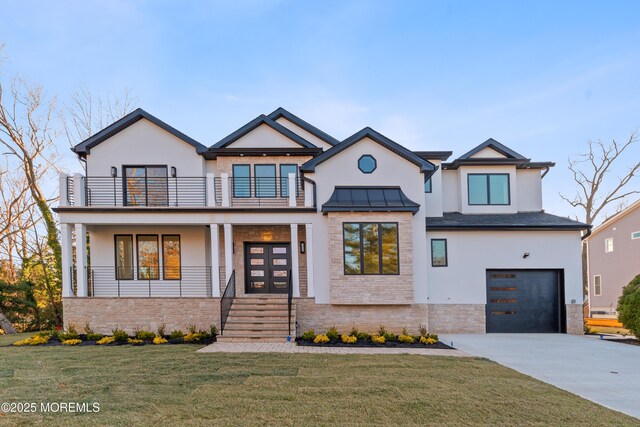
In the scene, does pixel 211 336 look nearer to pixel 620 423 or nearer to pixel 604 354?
pixel 620 423

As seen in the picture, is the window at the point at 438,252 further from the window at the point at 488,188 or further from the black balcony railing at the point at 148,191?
the black balcony railing at the point at 148,191

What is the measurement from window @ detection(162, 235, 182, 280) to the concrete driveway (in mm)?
10010

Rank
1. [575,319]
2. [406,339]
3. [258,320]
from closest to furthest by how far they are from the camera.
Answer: [406,339] < [258,320] < [575,319]

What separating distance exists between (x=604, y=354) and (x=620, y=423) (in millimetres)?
6103

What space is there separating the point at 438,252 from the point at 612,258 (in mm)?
15542

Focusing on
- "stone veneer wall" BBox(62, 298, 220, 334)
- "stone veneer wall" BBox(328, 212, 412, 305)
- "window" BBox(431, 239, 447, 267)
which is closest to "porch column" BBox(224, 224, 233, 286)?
"stone veneer wall" BBox(62, 298, 220, 334)

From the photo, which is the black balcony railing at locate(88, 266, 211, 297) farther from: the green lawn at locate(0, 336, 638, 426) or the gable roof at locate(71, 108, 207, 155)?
the gable roof at locate(71, 108, 207, 155)

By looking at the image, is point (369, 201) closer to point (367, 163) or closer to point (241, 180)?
point (367, 163)

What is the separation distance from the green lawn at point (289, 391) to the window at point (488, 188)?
8476mm

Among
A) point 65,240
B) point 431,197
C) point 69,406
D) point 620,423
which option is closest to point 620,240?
point 431,197

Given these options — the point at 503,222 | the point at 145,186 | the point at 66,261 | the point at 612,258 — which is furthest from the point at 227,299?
the point at 612,258

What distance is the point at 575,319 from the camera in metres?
12.6

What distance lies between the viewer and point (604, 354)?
9250 millimetres

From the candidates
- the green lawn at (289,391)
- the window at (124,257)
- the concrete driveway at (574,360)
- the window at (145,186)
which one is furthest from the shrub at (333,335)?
the window at (124,257)
